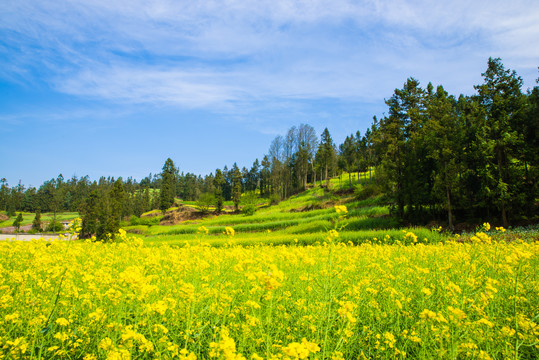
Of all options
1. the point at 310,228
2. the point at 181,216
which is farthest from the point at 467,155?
the point at 181,216

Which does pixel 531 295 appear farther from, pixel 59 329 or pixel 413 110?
pixel 413 110

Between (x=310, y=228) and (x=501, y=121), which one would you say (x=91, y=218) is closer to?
(x=310, y=228)

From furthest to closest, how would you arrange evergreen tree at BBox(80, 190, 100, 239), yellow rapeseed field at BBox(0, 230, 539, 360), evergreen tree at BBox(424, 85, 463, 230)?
1. evergreen tree at BBox(80, 190, 100, 239)
2. evergreen tree at BBox(424, 85, 463, 230)
3. yellow rapeseed field at BBox(0, 230, 539, 360)

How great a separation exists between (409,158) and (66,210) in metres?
125

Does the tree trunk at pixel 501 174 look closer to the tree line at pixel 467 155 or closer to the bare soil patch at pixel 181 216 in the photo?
the tree line at pixel 467 155

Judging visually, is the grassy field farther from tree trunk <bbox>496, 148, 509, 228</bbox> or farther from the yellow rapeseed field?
tree trunk <bbox>496, 148, 509, 228</bbox>

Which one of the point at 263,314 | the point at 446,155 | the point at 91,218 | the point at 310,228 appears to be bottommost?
the point at 310,228

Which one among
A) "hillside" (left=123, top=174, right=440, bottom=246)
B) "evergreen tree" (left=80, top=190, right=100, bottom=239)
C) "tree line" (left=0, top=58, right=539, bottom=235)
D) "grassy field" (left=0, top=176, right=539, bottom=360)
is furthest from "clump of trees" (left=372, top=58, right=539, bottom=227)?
"evergreen tree" (left=80, top=190, right=100, bottom=239)

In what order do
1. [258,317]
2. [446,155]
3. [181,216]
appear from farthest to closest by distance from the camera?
[181,216], [446,155], [258,317]

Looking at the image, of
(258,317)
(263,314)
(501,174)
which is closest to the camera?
(258,317)

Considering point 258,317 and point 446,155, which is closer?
point 258,317

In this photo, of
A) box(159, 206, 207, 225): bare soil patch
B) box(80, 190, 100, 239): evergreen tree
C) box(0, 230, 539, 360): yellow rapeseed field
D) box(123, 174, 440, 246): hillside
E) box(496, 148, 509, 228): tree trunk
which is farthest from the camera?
box(159, 206, 207, 225): bare soil patch

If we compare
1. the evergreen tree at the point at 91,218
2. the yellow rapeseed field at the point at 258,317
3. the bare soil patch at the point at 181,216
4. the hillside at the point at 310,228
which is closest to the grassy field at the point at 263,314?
the yellow rapeseed field at the point at 258,317

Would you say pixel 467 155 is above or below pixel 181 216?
above
